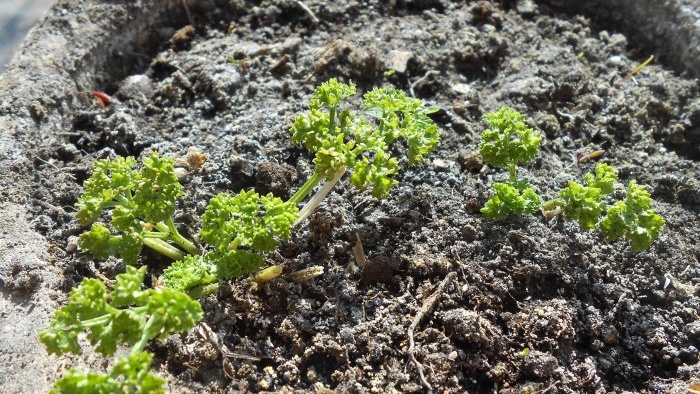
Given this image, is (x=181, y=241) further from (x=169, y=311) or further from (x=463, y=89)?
(x=463, y=89)

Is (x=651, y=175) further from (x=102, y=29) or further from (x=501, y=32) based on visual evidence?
(x=102, y=29)

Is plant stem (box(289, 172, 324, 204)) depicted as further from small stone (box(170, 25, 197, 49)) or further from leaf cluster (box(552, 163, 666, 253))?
small stone (box(170, 25, 197, 49))

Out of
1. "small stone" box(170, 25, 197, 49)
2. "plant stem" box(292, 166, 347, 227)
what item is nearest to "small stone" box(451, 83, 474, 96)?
"plant stem" box(292, 166, 347, 227)

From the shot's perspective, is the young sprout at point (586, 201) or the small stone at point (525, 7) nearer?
the young sprout at point (586, 201)

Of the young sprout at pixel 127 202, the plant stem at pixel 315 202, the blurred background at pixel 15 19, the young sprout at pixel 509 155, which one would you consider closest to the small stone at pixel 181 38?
the blurred background at pixel 15 19

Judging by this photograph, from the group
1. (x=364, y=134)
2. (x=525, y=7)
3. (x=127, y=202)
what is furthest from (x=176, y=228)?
(x=525, y=7)

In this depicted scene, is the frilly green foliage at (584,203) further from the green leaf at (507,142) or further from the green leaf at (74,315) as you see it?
the green leaf at (74,315)
